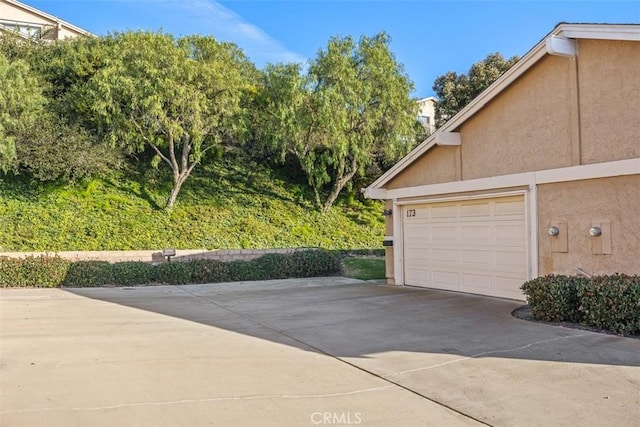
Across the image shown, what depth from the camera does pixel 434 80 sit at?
3278cm

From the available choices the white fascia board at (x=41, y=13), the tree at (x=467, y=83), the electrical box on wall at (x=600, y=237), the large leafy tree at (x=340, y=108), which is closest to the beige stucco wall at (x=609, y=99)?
the electrical box on wall at (x=600, y=237)

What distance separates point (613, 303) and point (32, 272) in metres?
13.4

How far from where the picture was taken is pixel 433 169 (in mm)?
12727

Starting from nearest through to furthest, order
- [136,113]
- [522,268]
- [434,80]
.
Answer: [522,268] → [136,113] → [434,80]

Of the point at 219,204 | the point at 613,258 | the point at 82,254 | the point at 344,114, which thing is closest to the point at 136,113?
the point at 219,204

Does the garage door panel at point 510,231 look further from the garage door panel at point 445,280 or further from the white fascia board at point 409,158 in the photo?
the white fascia board at point 409,158

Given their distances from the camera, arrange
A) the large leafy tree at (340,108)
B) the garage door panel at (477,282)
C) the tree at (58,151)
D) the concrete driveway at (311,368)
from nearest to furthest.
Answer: the concrete driveway at (311,368) < the garage door panel at (477,282) < the tree at (58,151) < the large leafy tree at (340,108)

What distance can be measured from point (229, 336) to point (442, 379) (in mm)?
3480

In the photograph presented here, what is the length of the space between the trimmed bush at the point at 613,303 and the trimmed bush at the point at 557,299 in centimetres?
19

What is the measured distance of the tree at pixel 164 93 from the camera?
19891 millimetres

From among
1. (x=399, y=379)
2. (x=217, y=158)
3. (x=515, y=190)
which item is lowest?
(x=399, y=379)

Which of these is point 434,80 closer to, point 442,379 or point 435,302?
point 435,302

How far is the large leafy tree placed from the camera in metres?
22.4

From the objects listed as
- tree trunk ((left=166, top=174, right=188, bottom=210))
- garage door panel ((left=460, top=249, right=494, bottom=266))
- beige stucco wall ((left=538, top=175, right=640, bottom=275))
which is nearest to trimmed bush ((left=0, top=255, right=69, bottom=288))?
tree trunk ((left=166, top=174, right=188, bottom=210))
